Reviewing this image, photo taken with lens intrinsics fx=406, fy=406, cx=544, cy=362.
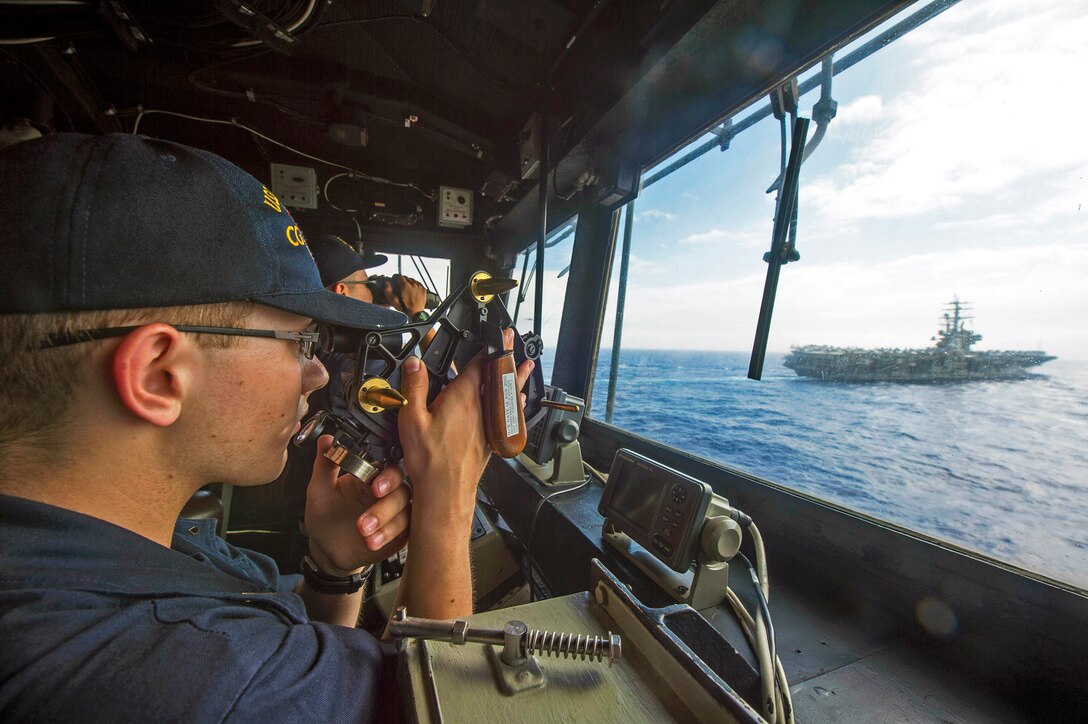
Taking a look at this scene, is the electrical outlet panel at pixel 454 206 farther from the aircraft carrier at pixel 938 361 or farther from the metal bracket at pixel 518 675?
the metal bracket at pixel 518 675

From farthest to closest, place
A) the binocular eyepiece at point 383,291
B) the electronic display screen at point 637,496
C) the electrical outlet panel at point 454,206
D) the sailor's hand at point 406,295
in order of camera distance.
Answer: the electrical outlet panel at point 454,206, the sailor's hand at point 406,295, the binocular eyepiece at point 383,291, the electronic display screen at point 637,496

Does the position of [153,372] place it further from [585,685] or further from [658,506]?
[658,506]

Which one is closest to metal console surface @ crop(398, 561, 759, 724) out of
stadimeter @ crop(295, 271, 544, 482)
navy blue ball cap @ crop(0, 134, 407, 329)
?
stadimeter @ crop(295, 271, 544, 482)

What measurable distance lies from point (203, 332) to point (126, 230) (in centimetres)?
16

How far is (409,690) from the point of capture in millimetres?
476

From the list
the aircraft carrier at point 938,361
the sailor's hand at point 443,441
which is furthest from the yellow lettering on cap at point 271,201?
the aircraft carrier at point 938,361

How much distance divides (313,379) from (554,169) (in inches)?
68.0

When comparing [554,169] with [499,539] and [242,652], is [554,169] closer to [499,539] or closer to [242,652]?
[499,539]

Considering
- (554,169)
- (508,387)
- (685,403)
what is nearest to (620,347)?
(554,169)

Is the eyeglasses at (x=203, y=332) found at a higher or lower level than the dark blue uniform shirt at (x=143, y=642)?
higher

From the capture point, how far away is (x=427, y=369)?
935mm

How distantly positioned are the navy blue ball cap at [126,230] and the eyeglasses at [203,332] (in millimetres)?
33

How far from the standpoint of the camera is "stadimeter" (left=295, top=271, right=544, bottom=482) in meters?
0.84

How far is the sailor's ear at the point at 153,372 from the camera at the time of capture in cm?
54
